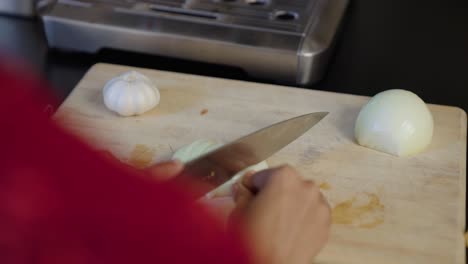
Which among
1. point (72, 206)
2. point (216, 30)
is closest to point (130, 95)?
point (216, 30)

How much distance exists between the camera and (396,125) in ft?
2.90

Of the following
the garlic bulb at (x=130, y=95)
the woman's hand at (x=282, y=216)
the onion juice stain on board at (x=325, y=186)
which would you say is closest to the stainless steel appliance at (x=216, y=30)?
the garlic bulb at (x=130, y=95)

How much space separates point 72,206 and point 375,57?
99cm

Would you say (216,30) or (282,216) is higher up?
(282,216)

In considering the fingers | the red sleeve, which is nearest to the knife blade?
the fingers

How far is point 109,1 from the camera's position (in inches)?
45.9

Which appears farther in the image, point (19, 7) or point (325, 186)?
point (19, 7)

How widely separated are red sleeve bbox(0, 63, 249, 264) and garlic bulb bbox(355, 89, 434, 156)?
2.09 feet

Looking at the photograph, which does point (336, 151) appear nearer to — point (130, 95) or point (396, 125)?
point (396, 125)

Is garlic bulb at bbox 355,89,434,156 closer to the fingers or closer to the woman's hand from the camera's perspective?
the woman's hand

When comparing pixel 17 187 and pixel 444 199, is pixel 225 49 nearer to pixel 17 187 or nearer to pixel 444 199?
pixel 444 199

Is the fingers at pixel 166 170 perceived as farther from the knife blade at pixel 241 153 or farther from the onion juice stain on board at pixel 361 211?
the onion juice stain on board at pixel 361 211

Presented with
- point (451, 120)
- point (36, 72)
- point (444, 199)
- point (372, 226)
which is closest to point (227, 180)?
point (372, 226)

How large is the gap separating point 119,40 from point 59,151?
876mm
